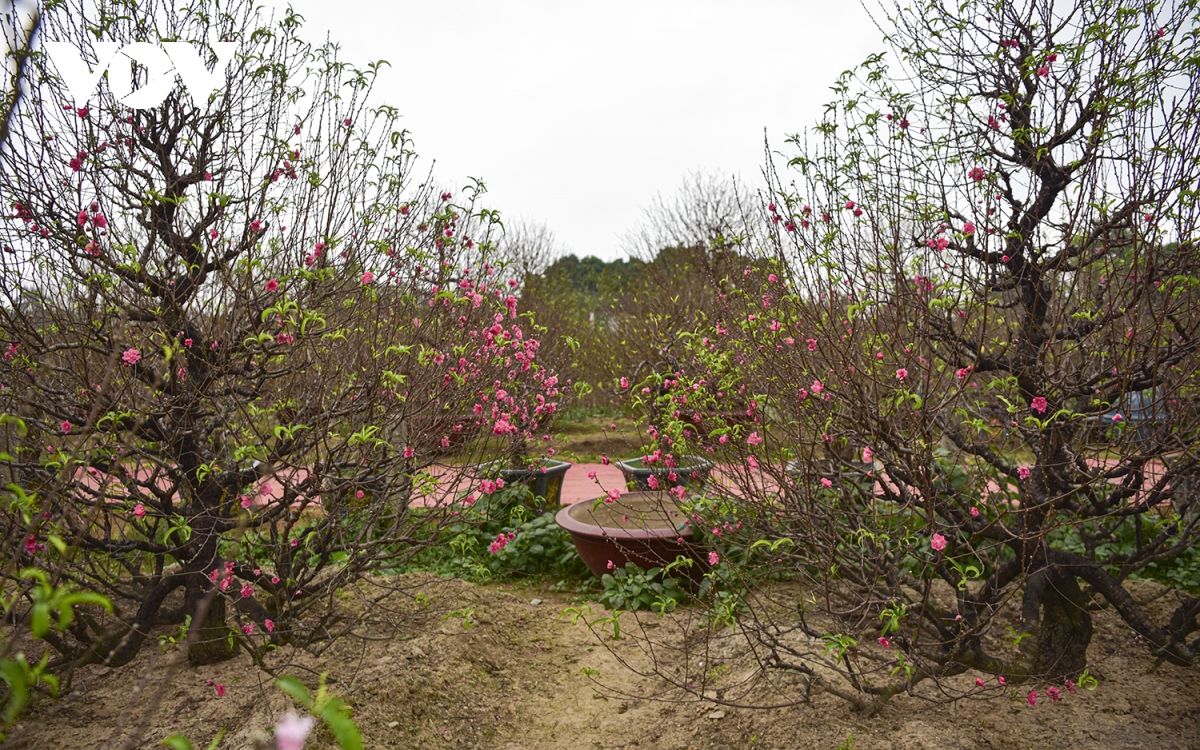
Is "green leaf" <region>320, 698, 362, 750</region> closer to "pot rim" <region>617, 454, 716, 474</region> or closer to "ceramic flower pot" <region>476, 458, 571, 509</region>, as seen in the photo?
"pot rim" <region>617, 454, 716, 474</region>

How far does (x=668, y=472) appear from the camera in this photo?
4328 millimetres

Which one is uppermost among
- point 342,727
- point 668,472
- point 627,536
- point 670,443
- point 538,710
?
point 670,443

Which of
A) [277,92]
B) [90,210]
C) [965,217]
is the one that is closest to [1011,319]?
[965,217]

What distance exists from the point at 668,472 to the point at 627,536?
553mm

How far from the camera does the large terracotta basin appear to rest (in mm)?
4548

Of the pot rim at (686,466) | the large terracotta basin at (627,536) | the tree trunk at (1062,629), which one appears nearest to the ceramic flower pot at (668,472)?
the pot rim at (686,466)

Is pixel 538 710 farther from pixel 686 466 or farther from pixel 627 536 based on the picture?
pixel 686 466

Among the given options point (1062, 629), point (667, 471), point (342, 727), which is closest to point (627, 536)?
point (667, 471)

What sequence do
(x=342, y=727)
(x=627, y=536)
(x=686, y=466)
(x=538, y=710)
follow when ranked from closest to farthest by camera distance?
(x=342, y=727)
(x=538, y=710)
(x=627, y=536)
(x=686, y=466)

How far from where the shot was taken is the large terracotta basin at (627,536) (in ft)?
14.9

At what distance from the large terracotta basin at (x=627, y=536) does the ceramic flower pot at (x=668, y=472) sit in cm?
14

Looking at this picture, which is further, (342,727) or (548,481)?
(548,481)

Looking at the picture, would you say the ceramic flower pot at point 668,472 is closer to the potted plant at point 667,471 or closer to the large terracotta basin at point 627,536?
the potted plant at point 667,471

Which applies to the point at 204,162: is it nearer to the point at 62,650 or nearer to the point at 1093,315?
the point at 62,650
